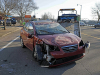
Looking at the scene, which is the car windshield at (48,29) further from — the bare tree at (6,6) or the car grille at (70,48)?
the bare tree at (6,6)

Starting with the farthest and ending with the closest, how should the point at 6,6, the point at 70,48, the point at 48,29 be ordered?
1. the point at 6,6
2. the point at 48,29
3. the point at 70,48

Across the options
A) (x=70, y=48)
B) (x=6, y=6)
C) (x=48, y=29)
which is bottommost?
(x=70, y=48)

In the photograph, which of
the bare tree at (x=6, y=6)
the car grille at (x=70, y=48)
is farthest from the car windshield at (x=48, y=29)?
the bare tree at (x=6, y=6)

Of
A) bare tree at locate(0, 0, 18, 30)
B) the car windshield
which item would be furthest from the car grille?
bare tree at locate(0, 0, 18, 30)

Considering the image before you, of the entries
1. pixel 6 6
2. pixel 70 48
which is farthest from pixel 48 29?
pixel 6 6

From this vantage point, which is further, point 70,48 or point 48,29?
point 48,29

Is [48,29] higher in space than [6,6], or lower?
lower

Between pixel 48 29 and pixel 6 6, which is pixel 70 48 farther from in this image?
pixel 6 6

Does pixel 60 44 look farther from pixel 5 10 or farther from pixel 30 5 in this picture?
pixel 30 5

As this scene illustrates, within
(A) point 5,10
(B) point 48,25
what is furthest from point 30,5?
(B) point 48,25

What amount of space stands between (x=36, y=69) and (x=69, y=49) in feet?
4.41

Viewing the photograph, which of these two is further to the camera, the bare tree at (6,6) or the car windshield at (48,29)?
the bare tree at (6,6)

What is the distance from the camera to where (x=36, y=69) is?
4152 millimetres

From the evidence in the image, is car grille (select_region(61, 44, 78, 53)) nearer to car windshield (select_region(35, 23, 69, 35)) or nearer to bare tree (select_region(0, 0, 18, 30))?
car windshield (select_region(35, 23, 69, 35))
